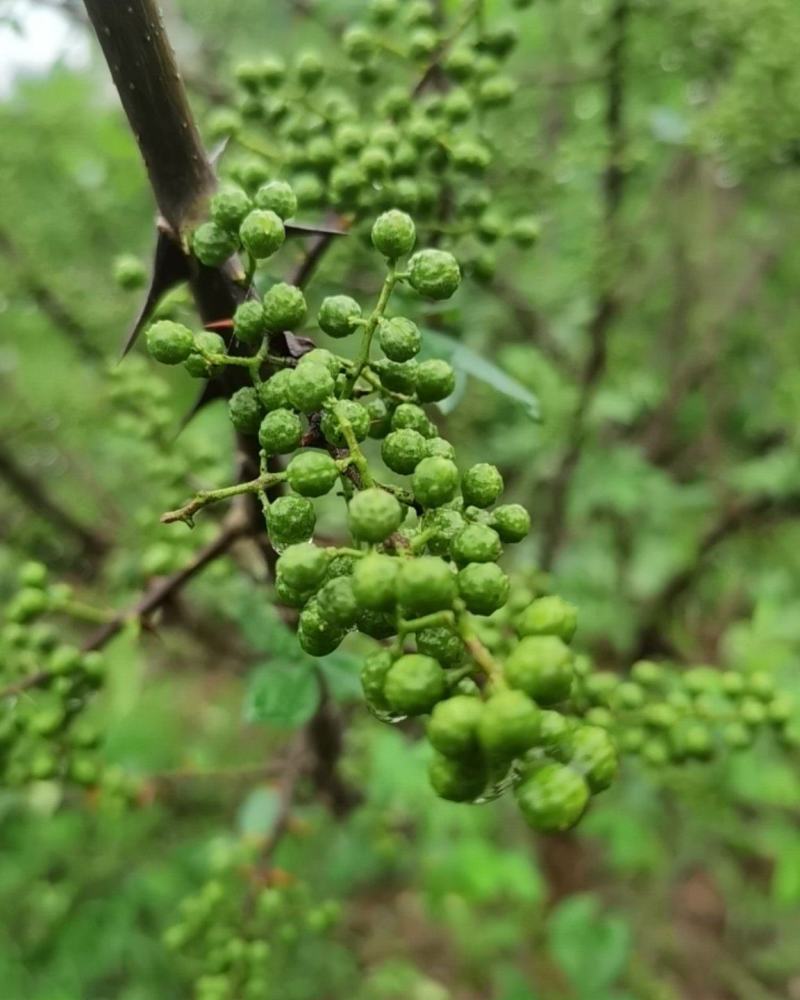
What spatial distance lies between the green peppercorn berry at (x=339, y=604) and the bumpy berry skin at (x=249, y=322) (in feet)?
1.06

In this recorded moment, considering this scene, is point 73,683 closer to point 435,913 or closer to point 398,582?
point 398,582

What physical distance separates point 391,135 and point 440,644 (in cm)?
102

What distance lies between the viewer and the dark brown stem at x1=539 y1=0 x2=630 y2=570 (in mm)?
2523

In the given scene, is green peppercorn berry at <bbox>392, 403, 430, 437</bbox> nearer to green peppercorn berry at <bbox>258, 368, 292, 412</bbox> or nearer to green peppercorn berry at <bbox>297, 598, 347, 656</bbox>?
green peppercorn berry at <bbox>258, 368, 292, 412</bbox>

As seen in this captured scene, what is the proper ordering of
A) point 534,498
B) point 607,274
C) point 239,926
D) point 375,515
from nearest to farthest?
1. point 375,515
2. point 239,926
3. point 607,274
4. point 534,498

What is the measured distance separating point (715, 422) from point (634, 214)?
1114mm

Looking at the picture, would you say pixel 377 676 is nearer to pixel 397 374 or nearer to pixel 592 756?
pixel 592 756

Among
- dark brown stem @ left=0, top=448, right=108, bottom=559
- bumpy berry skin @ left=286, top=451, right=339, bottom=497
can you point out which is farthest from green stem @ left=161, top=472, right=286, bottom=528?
dark brown stem @ left=0, top=448, right=108, bottom=559

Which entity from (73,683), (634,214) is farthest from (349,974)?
(634,214)

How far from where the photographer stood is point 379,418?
43.3 inches

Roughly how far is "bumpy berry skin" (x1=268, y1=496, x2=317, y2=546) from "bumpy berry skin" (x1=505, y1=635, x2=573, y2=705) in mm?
281

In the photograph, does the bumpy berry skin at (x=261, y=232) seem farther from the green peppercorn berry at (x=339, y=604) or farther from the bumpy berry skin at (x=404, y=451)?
the green peppercorn berry at (x=339, y=604)

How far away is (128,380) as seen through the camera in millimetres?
2189

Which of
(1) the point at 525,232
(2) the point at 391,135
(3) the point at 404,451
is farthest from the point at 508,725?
(1) the point at 525,232
